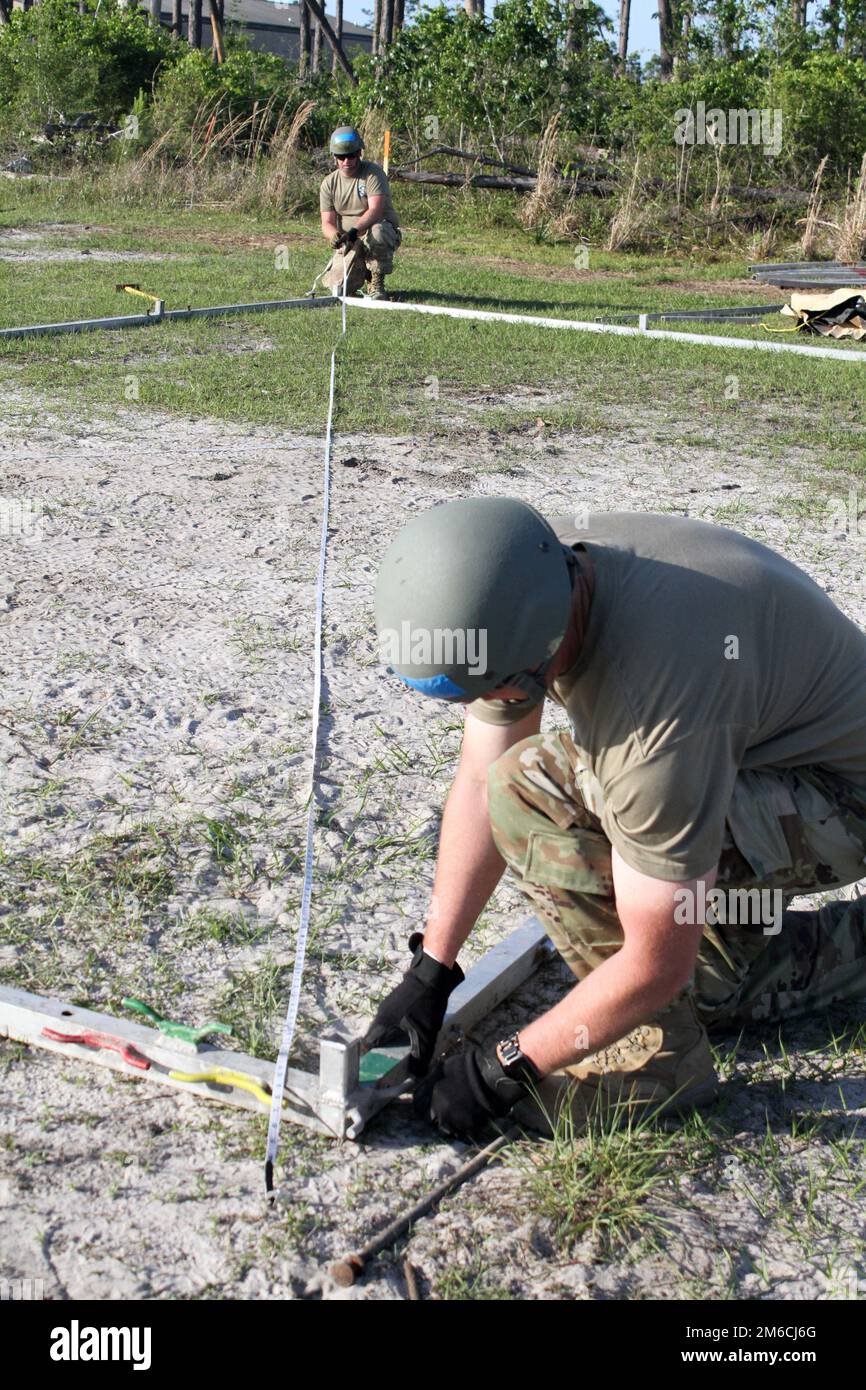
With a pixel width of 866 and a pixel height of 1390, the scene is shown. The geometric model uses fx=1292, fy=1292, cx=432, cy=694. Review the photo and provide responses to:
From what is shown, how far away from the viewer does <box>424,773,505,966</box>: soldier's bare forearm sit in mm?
2395

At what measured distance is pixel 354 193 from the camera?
11.1 m

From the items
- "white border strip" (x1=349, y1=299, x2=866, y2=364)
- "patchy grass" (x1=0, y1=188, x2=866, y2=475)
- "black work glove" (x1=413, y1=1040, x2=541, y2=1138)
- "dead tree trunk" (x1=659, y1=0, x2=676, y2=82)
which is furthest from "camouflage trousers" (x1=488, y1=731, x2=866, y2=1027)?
"dead tree trunk" (x1=659, y1=0, x2=676, y2=82)

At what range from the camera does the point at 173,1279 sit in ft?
6.23

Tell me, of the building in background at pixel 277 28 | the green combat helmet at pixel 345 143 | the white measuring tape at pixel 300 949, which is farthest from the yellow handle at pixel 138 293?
the building in background at pixel 277 28

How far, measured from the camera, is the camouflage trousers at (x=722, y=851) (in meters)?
2.22

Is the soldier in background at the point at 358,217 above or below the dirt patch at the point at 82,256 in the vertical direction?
above

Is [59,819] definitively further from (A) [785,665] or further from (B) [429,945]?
(A) [785,665]

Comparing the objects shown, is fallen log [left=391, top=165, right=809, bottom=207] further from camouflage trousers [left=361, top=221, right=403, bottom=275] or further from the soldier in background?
camouflage trousers [left=361, top=221, right=403, bottom=275]

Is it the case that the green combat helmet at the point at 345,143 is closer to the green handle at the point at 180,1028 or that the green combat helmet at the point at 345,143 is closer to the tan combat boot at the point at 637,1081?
the green handle at the point at 180,1028

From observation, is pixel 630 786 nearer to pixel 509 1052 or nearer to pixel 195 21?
pixel 509 1052

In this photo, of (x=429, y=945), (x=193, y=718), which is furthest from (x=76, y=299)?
(x=429, y=945)

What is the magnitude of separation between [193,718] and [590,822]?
168cm

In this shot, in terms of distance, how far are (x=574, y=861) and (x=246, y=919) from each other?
87 centimetres

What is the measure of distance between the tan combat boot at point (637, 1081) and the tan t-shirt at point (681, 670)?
1.65 feet
